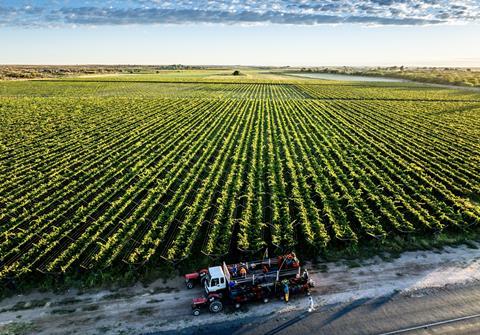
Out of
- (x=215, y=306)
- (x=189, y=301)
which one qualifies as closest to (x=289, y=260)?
(x=215, y=306)

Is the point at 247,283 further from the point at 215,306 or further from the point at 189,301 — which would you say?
the point at 189,301

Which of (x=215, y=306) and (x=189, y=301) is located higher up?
(x=215, y=306)

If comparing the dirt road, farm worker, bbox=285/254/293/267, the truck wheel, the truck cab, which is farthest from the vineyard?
the truck wheel

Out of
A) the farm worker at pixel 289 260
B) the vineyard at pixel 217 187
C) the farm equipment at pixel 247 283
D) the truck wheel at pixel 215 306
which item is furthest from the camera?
the vineyard at pixel 217 187

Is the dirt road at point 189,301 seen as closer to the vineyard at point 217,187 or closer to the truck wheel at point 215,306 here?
the truck wheel at point 215,306

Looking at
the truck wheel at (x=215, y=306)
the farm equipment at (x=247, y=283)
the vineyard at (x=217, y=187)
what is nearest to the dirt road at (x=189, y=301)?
the truck wheel at (x=215, y=306)

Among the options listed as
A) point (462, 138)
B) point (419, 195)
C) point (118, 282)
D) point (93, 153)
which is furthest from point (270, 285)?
point (462, 138)
